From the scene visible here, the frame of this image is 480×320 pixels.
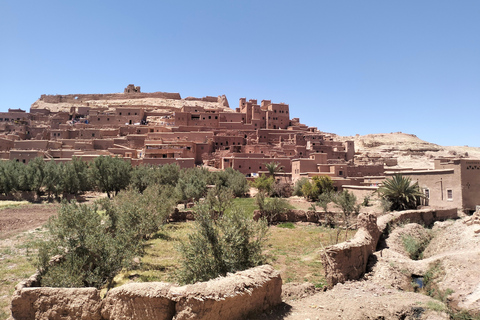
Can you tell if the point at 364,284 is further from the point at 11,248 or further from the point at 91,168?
the point at 91,168

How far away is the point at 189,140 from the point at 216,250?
35.7 meters

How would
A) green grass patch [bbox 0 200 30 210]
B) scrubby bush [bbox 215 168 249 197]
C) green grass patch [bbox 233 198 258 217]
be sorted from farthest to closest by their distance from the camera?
scrubby bush [bbox 215 168 249 197] < green grass patch [bbox 0 200 30 210] < green grass patch [bbox 233 198 258 217]

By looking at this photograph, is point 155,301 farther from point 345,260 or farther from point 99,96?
point 99,96

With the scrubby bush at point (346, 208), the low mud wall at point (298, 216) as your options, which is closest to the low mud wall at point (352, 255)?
the scrubby bush at point (346, 208)

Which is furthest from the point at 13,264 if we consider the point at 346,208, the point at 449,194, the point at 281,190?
the point at 281,190

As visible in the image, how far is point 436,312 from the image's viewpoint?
224 inches

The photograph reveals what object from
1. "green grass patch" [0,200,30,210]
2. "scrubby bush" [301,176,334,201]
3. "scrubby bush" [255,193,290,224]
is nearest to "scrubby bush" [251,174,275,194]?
"scrubby bush" [301,176,334,201]

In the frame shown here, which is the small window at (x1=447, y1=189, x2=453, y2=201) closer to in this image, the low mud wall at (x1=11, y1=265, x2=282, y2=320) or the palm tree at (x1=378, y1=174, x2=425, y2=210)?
the palm tree at (x1=378, y1=174, x2=425, y2=210)

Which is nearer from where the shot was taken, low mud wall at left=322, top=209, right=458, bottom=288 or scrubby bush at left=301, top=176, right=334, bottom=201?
low mud wall at left=322, top=209, right=458, bottom=288

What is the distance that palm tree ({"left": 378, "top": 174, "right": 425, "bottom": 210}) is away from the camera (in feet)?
54.7

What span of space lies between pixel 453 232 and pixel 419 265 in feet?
11.3

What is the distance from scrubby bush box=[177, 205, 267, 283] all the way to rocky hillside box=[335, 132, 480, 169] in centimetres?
3930

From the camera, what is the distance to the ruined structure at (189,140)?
33875mm

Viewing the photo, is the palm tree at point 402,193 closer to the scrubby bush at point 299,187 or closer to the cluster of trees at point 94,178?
the scrubby bush at point 299,187
